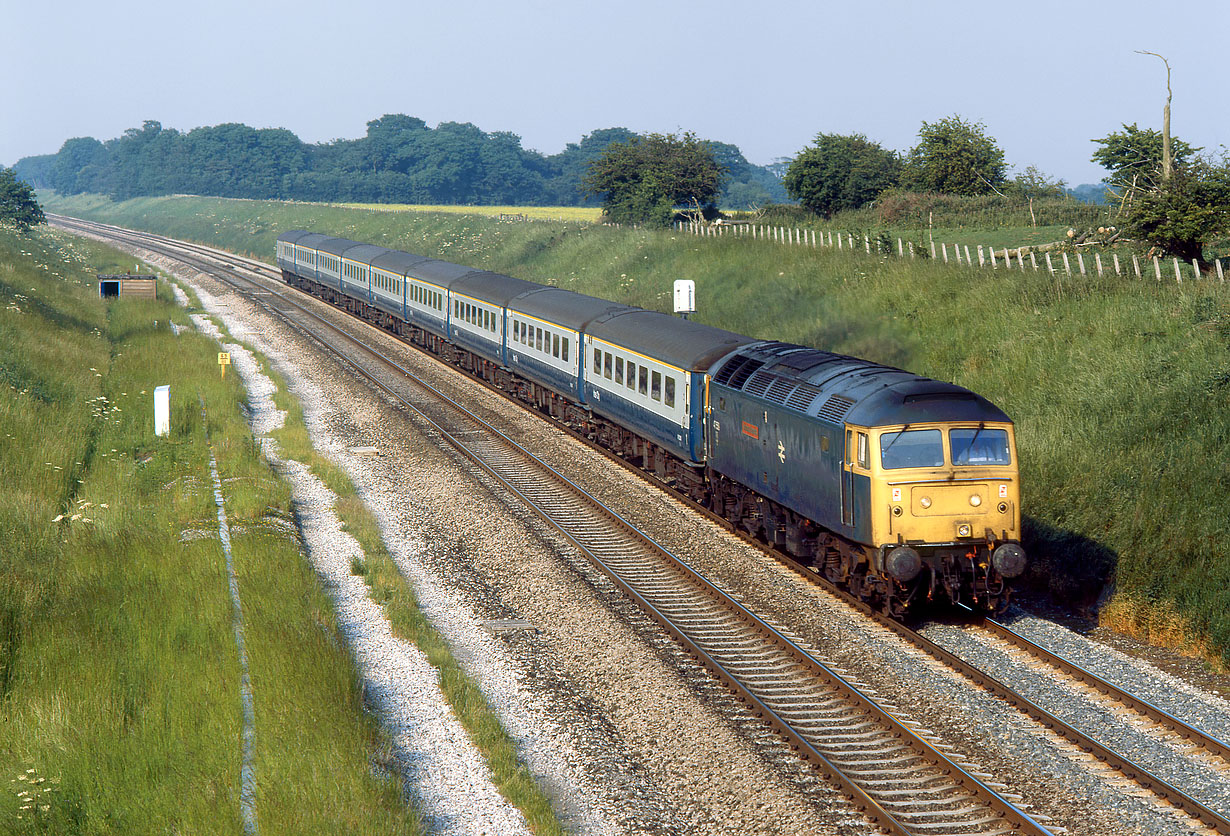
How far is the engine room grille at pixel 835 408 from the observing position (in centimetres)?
1535

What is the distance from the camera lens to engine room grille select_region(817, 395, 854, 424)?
15.4 metres

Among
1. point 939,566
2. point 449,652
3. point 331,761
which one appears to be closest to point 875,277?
point 939,566

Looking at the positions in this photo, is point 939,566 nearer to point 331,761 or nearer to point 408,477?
point 331,761

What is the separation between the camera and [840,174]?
64562mm

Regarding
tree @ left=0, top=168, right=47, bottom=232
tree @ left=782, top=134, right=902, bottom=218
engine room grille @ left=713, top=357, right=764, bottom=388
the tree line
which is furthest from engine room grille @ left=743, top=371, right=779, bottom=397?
the tree line

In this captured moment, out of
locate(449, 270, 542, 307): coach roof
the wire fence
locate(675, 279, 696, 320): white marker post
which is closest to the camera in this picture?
the wire fence

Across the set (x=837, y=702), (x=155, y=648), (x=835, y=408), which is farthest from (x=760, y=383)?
(x=155, y=648)

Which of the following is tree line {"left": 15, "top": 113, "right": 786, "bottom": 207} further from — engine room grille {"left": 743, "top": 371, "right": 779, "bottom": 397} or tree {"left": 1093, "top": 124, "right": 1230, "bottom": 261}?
engine room grille {"left": 743, "top": 371, "right": 779, "bottom": 397}

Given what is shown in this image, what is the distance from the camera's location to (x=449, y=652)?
562 inches

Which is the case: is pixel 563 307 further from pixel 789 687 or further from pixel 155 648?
pixel 155 648

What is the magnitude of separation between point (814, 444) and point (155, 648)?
30.1 feet

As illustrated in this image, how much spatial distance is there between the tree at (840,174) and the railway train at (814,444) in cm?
3797

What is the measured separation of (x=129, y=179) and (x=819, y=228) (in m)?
156

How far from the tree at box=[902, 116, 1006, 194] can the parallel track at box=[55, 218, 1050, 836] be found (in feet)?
139
